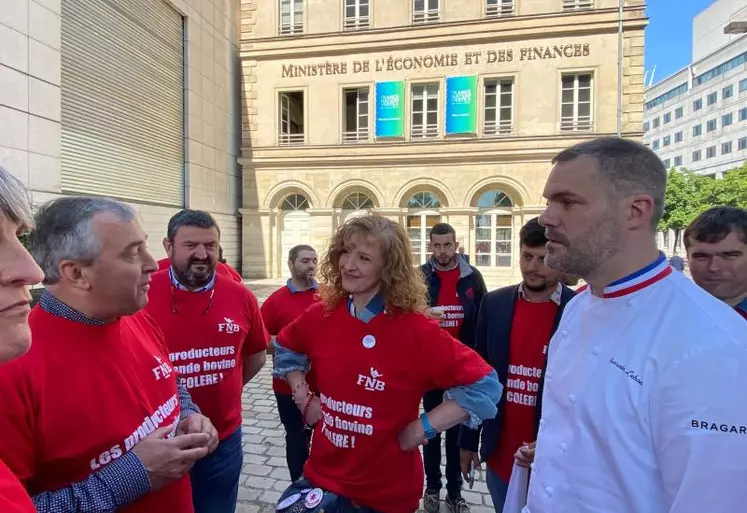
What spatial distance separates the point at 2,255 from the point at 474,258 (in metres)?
18.3

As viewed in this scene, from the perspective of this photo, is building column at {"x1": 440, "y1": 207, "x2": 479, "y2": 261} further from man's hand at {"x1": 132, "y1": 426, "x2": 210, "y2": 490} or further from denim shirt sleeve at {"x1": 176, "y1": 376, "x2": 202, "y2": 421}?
man's hand at {"x1": 132, "y1": 426, "x2": 210, "y2": 490}

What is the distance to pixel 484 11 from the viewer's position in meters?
18.0

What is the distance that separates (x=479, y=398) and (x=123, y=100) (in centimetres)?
1506

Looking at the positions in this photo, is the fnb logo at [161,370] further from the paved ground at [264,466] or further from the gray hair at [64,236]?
the paved ground at [264,466]

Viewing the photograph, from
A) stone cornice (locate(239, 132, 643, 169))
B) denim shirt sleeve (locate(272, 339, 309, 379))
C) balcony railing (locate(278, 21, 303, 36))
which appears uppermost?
balcony railing (locate(278, 21, 303, 36))

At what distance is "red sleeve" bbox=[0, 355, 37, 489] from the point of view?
4.31ft

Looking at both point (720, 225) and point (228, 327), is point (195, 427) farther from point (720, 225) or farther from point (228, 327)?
point (720, 225)

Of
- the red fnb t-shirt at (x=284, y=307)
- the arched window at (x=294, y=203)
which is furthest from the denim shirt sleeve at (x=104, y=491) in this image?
the arched window at (x=294, y=203)

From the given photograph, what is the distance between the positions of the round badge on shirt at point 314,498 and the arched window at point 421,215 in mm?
17113

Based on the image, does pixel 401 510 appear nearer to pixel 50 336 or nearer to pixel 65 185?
pixel 50 336

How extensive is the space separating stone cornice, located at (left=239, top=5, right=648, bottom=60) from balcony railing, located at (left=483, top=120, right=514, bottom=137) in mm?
3098

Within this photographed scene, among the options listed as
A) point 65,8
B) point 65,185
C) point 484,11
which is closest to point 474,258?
point 484,11

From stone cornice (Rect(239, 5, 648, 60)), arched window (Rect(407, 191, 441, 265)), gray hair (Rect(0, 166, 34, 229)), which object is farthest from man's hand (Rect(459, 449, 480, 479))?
stone cornice (Rect(239, 5, 648, 60))

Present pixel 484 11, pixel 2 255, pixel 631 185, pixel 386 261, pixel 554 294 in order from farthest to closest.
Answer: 1. pixel 484 11
2. pixel 554 294
3. pixel 386 261
4. pixel 631 185
5. pixel 2 255
